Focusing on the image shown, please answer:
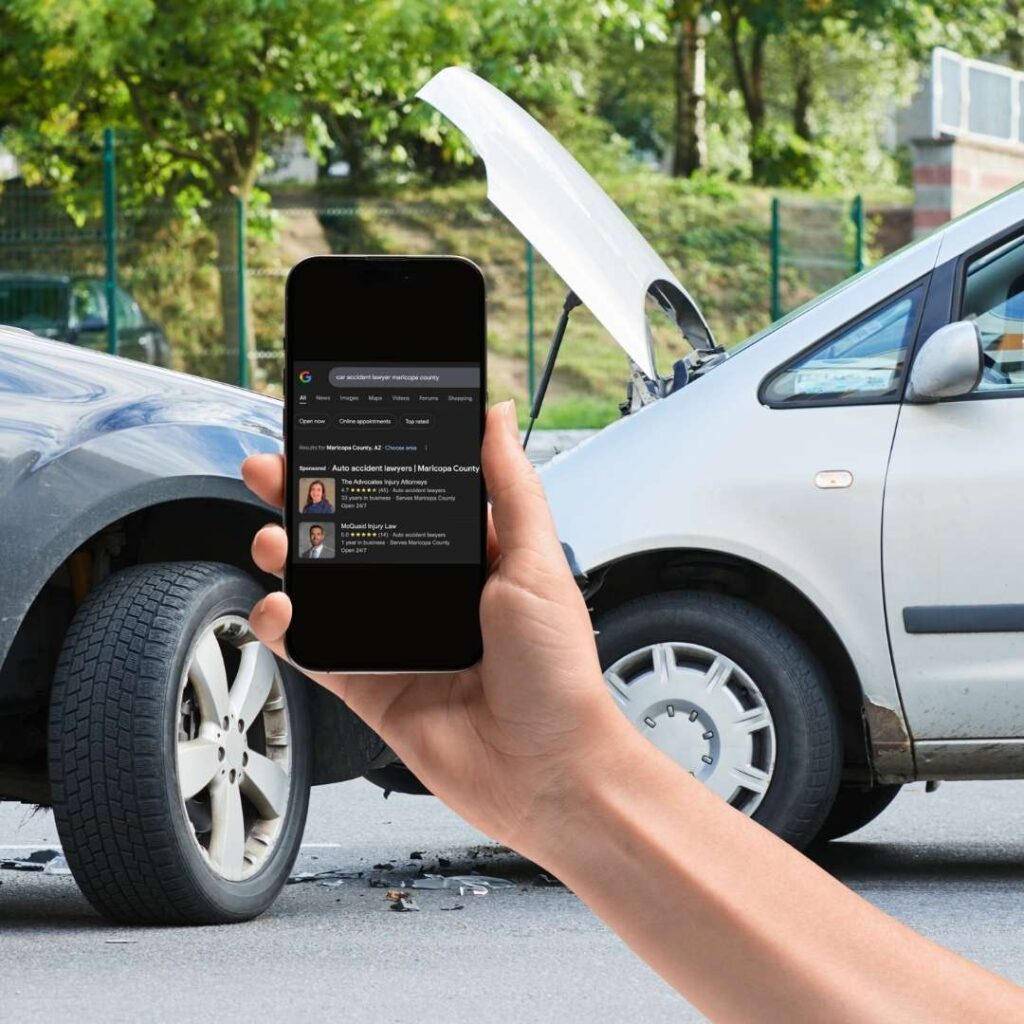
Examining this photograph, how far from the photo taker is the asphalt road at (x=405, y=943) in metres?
4.11

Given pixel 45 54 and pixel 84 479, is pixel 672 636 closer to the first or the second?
pixel 84 479

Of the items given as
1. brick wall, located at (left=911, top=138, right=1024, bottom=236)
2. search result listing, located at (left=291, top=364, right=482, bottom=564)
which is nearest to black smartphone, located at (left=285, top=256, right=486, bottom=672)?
search result listing, located at (left=291, top=364, right=482, bottom=564)

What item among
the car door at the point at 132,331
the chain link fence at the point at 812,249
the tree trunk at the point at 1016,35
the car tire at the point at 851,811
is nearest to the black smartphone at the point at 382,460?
the car tire at the point at 851,811

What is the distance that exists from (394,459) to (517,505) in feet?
0.91

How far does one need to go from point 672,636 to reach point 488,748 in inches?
A: 138

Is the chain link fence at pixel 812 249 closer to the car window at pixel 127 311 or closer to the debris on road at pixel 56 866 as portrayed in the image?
the car window at pixel 127 311

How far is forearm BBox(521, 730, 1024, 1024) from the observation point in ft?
5.07

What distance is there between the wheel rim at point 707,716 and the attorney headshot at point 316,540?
10.4 ft

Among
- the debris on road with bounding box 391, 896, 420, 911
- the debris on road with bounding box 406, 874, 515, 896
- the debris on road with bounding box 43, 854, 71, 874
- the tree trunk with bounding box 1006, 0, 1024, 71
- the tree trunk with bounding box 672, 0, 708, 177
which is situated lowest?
the debris on road with bounding box 43, 854, 71, 874

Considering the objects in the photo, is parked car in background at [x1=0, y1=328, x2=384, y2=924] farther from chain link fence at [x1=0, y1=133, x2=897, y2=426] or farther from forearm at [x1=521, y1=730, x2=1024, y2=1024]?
chain link fence at [x1=0, y1=133, x2=897, y2=426]

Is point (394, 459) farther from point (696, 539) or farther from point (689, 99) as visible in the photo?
point (689, 99)

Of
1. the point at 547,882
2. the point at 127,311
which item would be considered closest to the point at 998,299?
the point at 547,882

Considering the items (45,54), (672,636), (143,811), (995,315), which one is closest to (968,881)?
(672,636)

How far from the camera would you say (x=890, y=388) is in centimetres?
529
